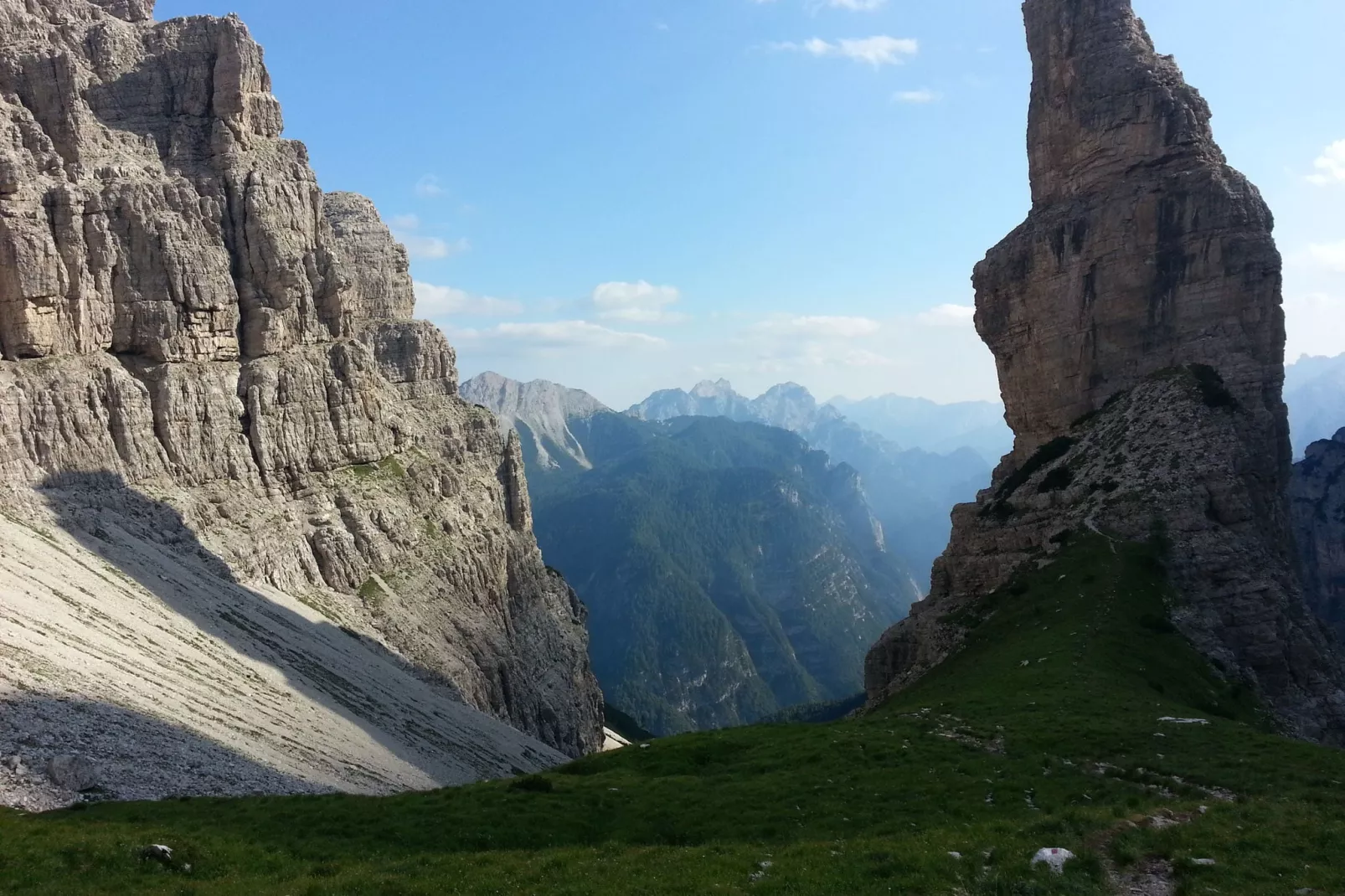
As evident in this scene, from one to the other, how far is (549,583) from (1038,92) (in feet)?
348

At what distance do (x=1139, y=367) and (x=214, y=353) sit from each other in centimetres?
9789

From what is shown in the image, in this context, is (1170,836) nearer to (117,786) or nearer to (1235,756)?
(1235,756)

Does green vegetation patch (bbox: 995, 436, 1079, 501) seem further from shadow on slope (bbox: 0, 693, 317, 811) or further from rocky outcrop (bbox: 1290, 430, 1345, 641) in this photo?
rocky outcrop (bbox: 1290, 430, 1345, 641)

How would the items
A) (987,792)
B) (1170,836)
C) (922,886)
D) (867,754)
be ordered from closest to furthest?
1. (922,886)
2. (1170,836)
3. (987,792)
4. (867,754)

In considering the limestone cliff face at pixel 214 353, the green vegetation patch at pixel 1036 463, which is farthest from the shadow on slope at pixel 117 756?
the green vegetation patch at pixel 1036 463

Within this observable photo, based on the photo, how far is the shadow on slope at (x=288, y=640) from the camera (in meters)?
68.4

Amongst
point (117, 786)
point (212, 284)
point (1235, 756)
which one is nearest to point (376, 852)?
point (117, 786)

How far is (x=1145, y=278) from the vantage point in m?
79.9

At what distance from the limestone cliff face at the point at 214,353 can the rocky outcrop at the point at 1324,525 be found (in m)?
125

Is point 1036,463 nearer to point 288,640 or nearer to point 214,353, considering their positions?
point 288,640

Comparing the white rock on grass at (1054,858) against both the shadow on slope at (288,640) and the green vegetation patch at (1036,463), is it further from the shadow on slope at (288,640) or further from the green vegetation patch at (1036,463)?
the green vegetation patch at (1036,463)

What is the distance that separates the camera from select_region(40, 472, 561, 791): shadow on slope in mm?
68438

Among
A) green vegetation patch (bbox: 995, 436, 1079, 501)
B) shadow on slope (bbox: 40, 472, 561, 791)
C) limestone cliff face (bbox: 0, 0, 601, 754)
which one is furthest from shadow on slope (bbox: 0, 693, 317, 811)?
green vegetation patch (bbox: 995, 436, 1079, 501)

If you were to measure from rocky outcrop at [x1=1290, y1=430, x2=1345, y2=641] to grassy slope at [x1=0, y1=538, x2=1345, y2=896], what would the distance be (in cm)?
12030
